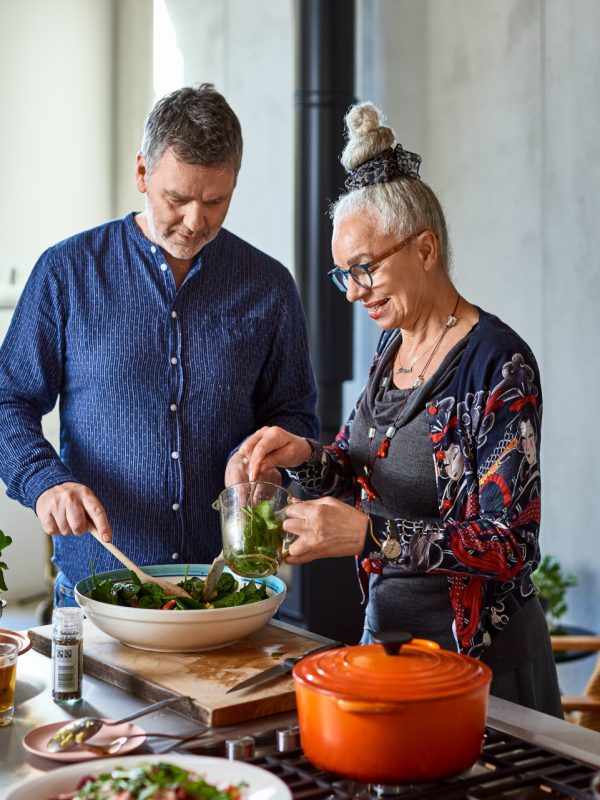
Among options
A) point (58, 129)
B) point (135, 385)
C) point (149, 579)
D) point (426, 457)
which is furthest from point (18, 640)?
point (58, 129)

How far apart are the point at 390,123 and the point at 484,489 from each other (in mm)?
3791

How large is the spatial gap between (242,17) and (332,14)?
1166 mm

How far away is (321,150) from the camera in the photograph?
5000 millimetres

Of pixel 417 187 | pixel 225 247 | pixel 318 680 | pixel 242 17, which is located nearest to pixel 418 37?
pixel 242 17

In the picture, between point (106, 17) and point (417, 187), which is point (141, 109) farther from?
point (417, 187)

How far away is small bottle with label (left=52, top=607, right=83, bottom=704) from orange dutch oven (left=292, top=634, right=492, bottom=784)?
0.51 meters

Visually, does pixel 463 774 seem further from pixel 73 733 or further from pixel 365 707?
pixel 73 733

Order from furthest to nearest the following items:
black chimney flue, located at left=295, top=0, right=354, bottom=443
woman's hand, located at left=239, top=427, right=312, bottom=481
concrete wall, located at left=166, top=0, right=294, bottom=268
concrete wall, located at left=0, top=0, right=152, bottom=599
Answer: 1. concrete wall, located at left=0, top=0, right=152, bottom=599
2. concrete wall, located at left=166, top=0, right=294, bottom=268
3. black chimney flue, located at left=295, top=0, right=354, bottom=443
4. woman's hand, located at left=239, top=427, right=312, bottom=481

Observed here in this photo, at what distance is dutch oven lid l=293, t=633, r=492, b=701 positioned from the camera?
128 cm

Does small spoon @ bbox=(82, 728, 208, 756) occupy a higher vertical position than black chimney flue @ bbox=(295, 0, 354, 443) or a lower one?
lower

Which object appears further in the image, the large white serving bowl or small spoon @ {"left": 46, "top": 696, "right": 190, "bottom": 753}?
the large white serving bowl

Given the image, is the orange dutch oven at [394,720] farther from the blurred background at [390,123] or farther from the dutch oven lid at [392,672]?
the blurred background at [390,123]

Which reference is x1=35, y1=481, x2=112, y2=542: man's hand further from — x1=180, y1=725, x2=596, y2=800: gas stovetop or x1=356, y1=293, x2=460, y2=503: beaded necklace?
x1=180, y1=725, x2=596, y2=800: gas stovetop

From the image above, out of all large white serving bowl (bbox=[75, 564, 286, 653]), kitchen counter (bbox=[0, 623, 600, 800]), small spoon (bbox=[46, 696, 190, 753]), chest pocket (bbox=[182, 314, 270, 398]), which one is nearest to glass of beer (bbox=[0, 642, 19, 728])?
kitchen counter (bbox=[0, 623, 600, 800])
